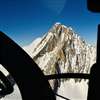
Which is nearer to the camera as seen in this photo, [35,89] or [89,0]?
[89,0]

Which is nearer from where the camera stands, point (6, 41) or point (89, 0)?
point (89, 0)

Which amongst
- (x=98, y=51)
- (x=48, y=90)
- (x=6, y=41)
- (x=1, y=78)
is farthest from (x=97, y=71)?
(x=1, y=78)

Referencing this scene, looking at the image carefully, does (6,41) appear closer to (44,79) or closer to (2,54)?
(2,54)

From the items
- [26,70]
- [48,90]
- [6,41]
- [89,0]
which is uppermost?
[89,0]

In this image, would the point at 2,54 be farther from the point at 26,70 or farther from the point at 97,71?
the point at 97,71

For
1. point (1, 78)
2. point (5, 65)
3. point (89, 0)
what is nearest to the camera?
point (89, 0)

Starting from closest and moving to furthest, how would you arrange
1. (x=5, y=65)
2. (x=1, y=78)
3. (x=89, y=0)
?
1. (x=89, y=0)
2. (x=5, y=65)
3. (x=1, y=78)

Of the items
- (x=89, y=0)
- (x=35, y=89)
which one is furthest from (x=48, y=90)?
(x=89, y=0)

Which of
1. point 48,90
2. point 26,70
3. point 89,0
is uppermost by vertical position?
point 89,0

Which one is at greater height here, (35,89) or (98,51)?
(98,51)
